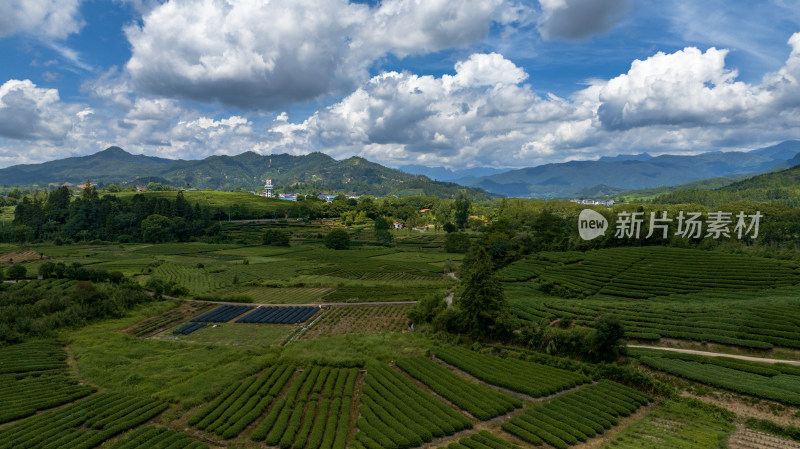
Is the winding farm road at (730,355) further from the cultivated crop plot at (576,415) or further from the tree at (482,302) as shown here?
the tree at (482,302)

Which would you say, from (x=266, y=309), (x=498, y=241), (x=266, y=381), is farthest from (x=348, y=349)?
(x=498, y=241)

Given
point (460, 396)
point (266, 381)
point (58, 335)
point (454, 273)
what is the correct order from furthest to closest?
1. point (454, 273)
2. point (58, 335)
3. point (266, 381)
4. point (460, 396)

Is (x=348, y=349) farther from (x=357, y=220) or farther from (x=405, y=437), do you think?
(x=357, y=220)

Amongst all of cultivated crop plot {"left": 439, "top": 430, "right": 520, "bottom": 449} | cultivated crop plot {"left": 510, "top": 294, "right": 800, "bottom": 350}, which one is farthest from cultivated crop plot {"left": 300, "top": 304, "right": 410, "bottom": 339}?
cultivated crop plot {"left": 439, "top": 430, "right": 520, "bottom": 449}

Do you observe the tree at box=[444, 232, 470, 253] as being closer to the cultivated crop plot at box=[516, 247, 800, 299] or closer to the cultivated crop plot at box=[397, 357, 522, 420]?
the cultivated crop plot at box=[516, 247, 800, 299]

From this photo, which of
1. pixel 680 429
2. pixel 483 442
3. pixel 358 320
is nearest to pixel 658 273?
pixel 680 429

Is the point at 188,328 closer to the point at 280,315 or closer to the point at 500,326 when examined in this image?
the point at 280,315

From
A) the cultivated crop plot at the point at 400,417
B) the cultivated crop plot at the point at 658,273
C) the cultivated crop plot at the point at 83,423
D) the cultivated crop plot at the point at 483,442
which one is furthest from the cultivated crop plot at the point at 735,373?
the cultivated crop plot at the point at 83,423
